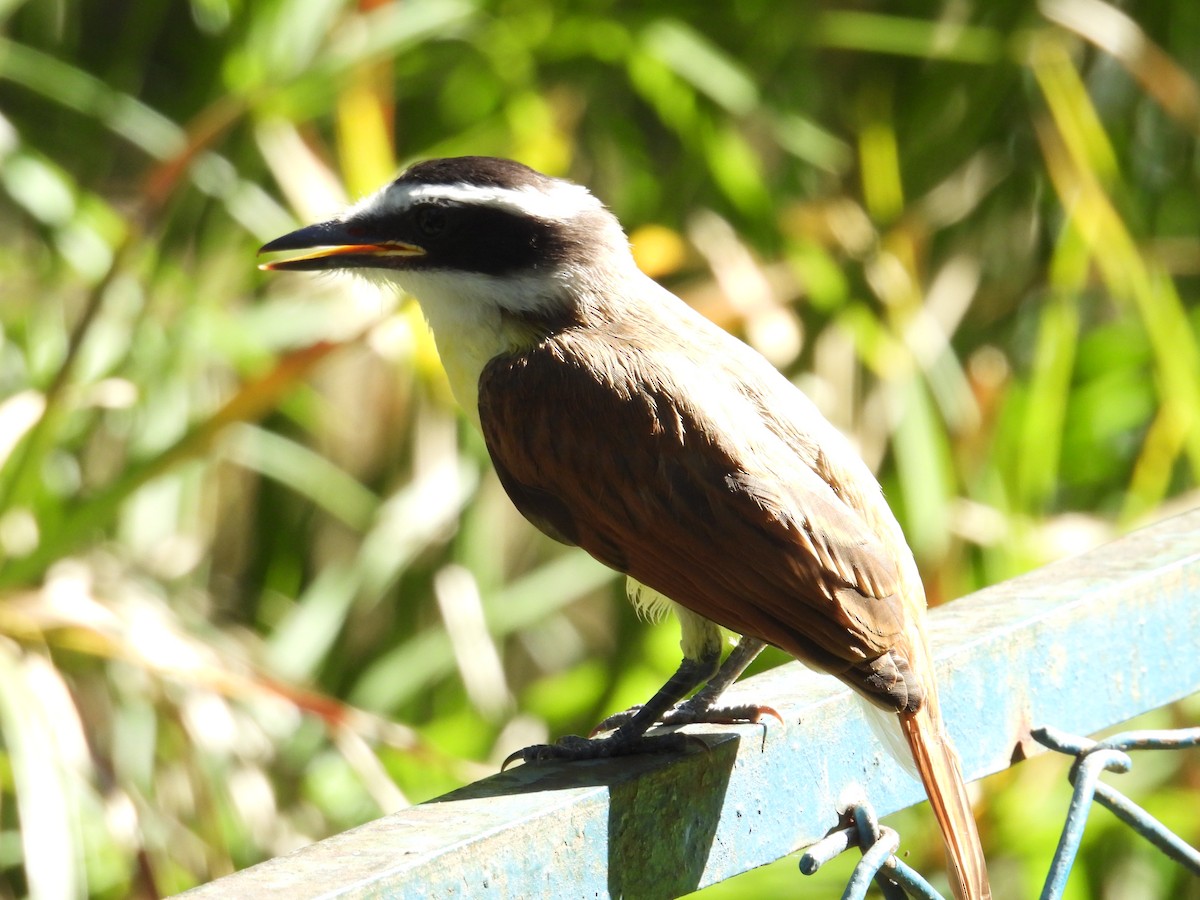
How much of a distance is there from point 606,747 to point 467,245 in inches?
36.8

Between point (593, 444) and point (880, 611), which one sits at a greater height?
point (593, 444)

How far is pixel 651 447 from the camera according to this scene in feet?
7.77

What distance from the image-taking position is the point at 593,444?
A: 2.43 meters

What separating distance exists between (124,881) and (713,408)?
2108mm

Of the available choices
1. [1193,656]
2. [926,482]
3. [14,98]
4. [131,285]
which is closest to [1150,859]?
[926,482]

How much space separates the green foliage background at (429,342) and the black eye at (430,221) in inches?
40.3

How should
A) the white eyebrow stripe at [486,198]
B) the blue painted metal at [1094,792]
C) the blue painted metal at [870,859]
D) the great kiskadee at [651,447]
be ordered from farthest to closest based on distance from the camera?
the white eyebrow stripe at [486,198]
the great kiskadee at [651,447]
the blue painted metal at [1094,792]
the blue painted metal at [870,859]

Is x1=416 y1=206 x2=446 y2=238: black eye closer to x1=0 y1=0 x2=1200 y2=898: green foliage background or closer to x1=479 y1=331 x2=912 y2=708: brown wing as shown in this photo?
x1=479 y1=331 x2=912 y2=708: brown wing

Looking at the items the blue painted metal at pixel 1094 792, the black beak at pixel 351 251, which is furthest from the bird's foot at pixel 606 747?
the black beak at pixel 351 251

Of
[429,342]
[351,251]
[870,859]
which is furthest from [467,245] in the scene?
[429,342]

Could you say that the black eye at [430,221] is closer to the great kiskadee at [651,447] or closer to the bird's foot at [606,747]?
the great kiskadee at [651,447]

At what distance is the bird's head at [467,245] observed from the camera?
2670 mm

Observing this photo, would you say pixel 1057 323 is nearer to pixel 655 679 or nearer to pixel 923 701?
pixel 655 679

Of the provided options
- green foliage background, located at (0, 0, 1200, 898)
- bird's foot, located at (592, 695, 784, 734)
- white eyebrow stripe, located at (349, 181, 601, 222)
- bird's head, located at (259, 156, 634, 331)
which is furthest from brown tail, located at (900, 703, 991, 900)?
green foliage background, located at (0, 0, 1200, 898)
